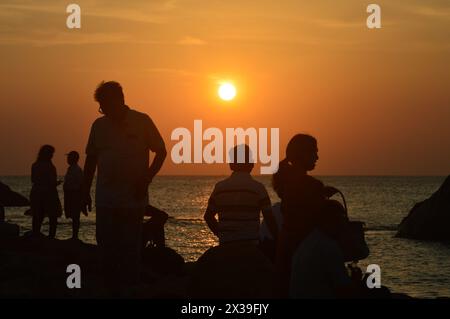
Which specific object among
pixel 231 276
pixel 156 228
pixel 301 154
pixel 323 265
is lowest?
pixel 231 276

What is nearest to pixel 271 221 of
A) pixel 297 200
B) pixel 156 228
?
pixel 297 200

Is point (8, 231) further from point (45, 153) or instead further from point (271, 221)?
point (271, 221)

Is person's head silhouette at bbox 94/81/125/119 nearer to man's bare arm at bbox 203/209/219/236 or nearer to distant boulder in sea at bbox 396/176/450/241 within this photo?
man's bare arm at bbox 203/209/219/236

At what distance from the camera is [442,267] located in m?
34.2

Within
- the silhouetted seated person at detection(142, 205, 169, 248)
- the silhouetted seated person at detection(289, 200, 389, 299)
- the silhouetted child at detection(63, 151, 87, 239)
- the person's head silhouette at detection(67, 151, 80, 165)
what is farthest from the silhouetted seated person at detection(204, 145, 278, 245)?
the person's head silhouette at detection(67, 151, 80, 165)

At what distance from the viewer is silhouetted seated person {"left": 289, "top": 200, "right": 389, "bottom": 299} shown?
680 centimetres

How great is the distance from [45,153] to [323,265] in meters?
11.9

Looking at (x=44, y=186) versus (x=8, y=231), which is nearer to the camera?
(x=44, y=186)

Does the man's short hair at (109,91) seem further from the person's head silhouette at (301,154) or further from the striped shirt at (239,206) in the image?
the person's head silhouette at (301,154)

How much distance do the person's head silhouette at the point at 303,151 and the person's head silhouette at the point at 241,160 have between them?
1.77 metres

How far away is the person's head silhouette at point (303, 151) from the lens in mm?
8086

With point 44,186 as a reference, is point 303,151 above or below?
above

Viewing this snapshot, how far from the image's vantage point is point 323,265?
268 inches
